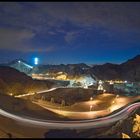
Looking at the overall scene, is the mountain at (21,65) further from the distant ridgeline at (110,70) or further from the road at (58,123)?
the road at (58,123)

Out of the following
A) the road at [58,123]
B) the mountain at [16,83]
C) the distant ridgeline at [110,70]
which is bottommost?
the road at [58,123]

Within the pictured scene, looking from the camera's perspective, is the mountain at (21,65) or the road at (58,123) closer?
the road at (58,123)

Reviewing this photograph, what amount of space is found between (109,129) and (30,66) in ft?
170

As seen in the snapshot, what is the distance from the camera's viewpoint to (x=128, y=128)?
2058 cm

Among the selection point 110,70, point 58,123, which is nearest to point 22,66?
point 110,70

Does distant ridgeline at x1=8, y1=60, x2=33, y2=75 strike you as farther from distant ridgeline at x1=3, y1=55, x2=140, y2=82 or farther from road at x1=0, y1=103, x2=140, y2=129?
road at x1=0, y1=103, x2=140, y2=129

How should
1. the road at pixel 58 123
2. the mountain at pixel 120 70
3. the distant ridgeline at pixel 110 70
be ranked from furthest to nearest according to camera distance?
the distant ridgeline at pixel 110 70 < the mountain at pixel 120 70 < the road at pixel 58 123

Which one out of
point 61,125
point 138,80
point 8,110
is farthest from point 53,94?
point 138,80

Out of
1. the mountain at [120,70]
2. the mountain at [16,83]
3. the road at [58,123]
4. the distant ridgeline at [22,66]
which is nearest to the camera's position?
the road at [58,123]

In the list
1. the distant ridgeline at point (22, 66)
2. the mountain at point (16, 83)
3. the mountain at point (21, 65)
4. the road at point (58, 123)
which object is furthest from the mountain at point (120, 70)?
the road at point (58, 123)

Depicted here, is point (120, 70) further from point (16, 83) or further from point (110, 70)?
point (16, 83)

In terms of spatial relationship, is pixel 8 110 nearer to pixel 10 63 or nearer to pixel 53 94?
pixel 53 94

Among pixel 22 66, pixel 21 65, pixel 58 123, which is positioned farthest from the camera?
pixel 22 66

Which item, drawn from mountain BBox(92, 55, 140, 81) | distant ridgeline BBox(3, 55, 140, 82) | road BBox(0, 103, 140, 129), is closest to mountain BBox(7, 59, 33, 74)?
distant ridgeline BBox(3, 55, 140, 82)
